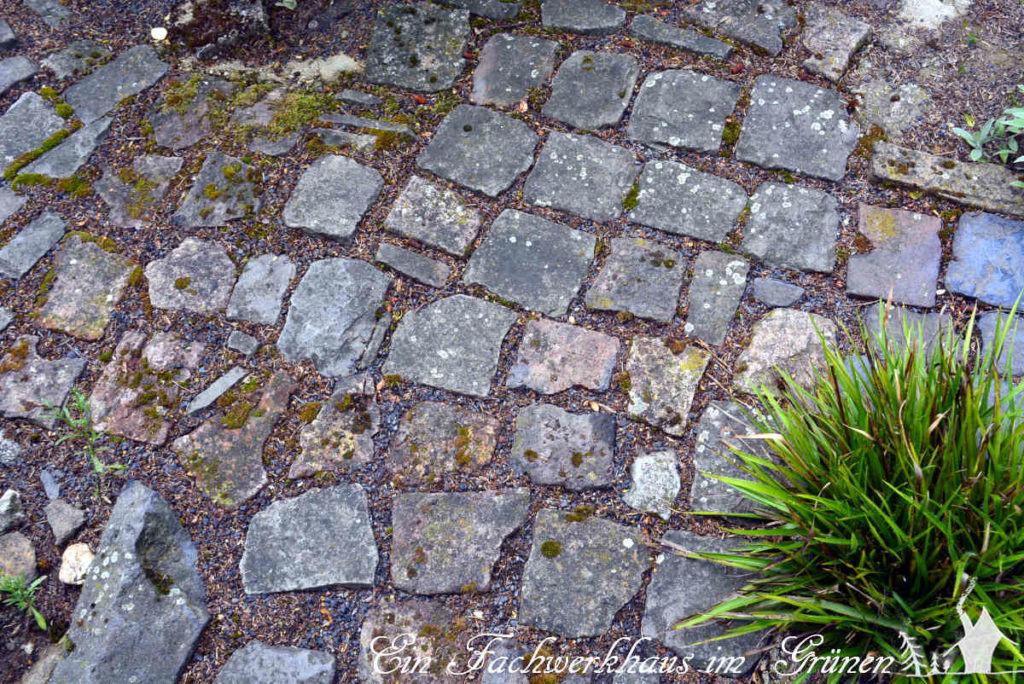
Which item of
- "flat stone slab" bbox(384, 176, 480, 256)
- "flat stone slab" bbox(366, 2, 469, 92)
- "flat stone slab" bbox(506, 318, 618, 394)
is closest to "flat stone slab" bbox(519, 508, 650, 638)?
"flat stone slab" bbox(506, 318, 618, 394)

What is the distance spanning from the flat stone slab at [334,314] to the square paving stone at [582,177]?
697 millimetres

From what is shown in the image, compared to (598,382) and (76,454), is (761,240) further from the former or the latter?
(76,454)

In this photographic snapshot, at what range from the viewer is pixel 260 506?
94.7 inches

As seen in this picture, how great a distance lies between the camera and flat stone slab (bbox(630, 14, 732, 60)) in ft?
10.6

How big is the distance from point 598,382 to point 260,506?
113 cm

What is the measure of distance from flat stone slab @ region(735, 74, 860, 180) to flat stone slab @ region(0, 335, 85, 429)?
8.36ft

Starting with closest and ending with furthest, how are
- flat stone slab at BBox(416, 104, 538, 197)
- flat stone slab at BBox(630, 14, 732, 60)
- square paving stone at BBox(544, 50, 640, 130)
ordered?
flat stone slab at BBox(416, 104, 538, 197) < square paving stone at BBox(544, 50, 640, 130) < flat stone slab at BBox(630, 14, 732, 60)

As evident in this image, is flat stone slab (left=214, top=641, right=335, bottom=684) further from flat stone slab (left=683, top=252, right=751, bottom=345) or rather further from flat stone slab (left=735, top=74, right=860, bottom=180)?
flat stone slab (left=735, top=74, right=860, bottom=180)

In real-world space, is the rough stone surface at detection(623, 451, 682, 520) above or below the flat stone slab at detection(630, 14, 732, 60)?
below

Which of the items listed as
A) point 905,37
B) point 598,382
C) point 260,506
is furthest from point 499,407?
point 905,37

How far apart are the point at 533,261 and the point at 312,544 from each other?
1.22 meters

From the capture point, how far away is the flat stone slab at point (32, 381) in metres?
2.62

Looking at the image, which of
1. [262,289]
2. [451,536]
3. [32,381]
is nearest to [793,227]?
[451,536]

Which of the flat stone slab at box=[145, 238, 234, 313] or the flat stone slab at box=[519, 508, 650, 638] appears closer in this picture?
the flat stone slab at box=[519, 508, 650, 638]
